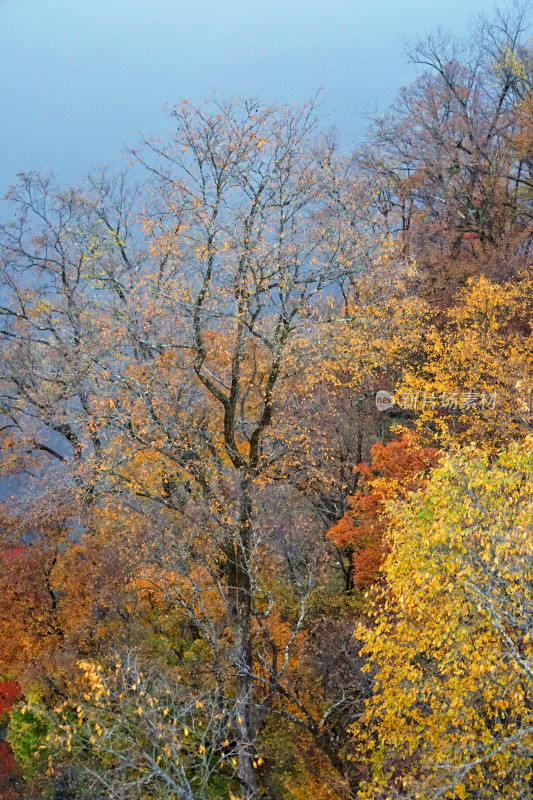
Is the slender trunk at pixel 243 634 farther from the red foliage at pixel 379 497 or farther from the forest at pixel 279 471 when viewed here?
the red foliage at pixel 379 497

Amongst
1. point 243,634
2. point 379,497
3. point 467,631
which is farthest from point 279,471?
point 467,631

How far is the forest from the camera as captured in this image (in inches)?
498

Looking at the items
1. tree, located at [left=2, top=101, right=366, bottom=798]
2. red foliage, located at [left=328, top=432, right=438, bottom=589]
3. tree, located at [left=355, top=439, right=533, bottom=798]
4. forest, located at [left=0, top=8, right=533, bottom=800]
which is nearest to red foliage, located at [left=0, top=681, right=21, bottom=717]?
forest, located at [left=0, top=8, right=533, bottom=800]

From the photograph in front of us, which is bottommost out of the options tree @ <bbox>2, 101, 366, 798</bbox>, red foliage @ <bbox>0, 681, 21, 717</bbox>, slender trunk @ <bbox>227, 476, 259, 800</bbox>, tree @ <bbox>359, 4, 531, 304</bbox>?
red foliage @ <bbox>0, 681, 21, 717</bbox>

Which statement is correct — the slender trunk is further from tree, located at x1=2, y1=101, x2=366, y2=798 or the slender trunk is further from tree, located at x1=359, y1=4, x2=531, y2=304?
tree, located at x1=359, y1=4, x2=531, y2=304

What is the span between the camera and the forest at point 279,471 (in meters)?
12.7

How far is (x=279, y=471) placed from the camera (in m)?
28.9

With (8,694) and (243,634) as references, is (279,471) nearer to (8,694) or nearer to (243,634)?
(243,634)

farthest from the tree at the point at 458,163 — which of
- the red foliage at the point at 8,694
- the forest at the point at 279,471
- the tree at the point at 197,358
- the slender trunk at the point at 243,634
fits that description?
the red foliage at the point at 8,694

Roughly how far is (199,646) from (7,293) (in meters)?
21.4

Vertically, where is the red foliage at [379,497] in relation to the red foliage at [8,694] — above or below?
above

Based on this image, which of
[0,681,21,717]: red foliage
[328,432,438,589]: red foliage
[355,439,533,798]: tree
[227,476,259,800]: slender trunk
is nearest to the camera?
[355,439,533,798]: tree

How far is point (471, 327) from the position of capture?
29.1 metres

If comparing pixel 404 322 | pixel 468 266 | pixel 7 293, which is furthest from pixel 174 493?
pixel 468 266
